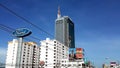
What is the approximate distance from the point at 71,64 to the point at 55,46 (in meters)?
18.8

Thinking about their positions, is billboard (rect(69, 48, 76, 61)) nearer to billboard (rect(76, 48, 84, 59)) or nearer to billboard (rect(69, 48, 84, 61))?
billboard (rect(69, 48, 84, 61))

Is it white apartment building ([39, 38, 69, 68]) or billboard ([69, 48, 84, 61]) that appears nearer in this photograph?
white apartment building ([39, 38, 69, 68])

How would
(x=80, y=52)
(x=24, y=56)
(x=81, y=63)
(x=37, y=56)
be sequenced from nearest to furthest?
(x=81, y=63) < (x=80, y=52) < (x=24, y=56) < (x=37, y=56)

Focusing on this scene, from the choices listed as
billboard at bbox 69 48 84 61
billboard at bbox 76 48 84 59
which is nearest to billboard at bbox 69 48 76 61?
billboard at bbox 69 48 84 61

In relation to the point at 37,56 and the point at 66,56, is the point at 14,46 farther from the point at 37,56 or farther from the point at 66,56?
the point at 66,56

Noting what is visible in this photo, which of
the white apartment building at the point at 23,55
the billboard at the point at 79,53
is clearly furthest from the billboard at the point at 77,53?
the white apartment building at the point at 23,55

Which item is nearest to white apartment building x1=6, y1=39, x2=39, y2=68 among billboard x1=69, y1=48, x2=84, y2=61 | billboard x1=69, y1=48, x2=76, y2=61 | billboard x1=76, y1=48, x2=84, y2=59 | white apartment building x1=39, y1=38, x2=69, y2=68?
white apartment building x1=39, y1=38, x2=69, y2=68

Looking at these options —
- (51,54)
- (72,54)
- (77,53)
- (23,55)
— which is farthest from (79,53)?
(23,55)

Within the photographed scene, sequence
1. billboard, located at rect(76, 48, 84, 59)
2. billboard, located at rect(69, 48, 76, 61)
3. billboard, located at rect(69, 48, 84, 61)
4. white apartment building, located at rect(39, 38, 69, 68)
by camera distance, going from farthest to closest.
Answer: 1. billboard, located at rect(76, 48, 84, 59)
2. billboard, located at rect(69, 48, 84, 61)
3. billboard, located at rect(69, 48, 76, 61)
4. white apartment building, located at rect(39, 38, 69, 68)

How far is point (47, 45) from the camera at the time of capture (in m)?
136

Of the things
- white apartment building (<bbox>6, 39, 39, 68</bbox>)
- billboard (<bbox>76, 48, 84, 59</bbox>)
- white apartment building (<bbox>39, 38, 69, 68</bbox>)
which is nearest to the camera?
white apartment building (<bbox>39, 38, 69, 68</bbox>)

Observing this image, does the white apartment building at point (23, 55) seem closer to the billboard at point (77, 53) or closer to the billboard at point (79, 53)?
the billboard at point (77, 53)

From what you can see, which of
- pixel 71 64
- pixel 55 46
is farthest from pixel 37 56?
pixel 71 64

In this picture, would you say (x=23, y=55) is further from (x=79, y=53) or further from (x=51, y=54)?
(x=79, y=53)
